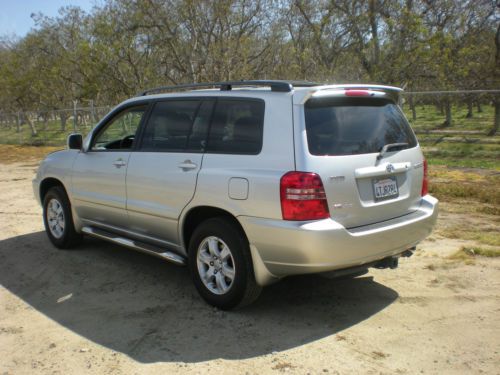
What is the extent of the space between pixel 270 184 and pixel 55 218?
11.7 feet

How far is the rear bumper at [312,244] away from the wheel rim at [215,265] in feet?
1.02

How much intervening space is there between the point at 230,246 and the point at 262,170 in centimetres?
66

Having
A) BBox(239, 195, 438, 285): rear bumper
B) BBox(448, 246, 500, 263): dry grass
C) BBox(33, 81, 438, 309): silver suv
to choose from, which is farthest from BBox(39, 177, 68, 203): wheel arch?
BBox(448, 246, 500, 263): dry grass

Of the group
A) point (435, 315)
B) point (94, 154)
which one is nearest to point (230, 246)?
point (435, 315)

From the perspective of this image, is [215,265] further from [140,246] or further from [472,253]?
[472,253]

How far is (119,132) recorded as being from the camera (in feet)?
18.1

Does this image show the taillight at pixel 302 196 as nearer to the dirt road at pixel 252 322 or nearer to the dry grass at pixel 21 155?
the dirt road at pixel 252 322

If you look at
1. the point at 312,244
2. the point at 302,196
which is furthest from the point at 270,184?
the point at 312,244

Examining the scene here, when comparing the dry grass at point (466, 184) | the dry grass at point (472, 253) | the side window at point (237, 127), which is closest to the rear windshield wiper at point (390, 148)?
the side window at point (237, 127)

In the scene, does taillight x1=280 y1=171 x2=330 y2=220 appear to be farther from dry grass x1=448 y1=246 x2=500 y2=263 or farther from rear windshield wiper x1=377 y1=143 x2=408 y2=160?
dry grass x1=448 y1=246 x2=500 y2=263

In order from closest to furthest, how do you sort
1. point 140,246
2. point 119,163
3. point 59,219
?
point 140,246, point 119,163, point 59,219

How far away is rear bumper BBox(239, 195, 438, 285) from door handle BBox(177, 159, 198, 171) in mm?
705

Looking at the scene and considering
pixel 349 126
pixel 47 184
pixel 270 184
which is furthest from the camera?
pixel 47 184

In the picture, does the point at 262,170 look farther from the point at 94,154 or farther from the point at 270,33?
the point at 270,33
